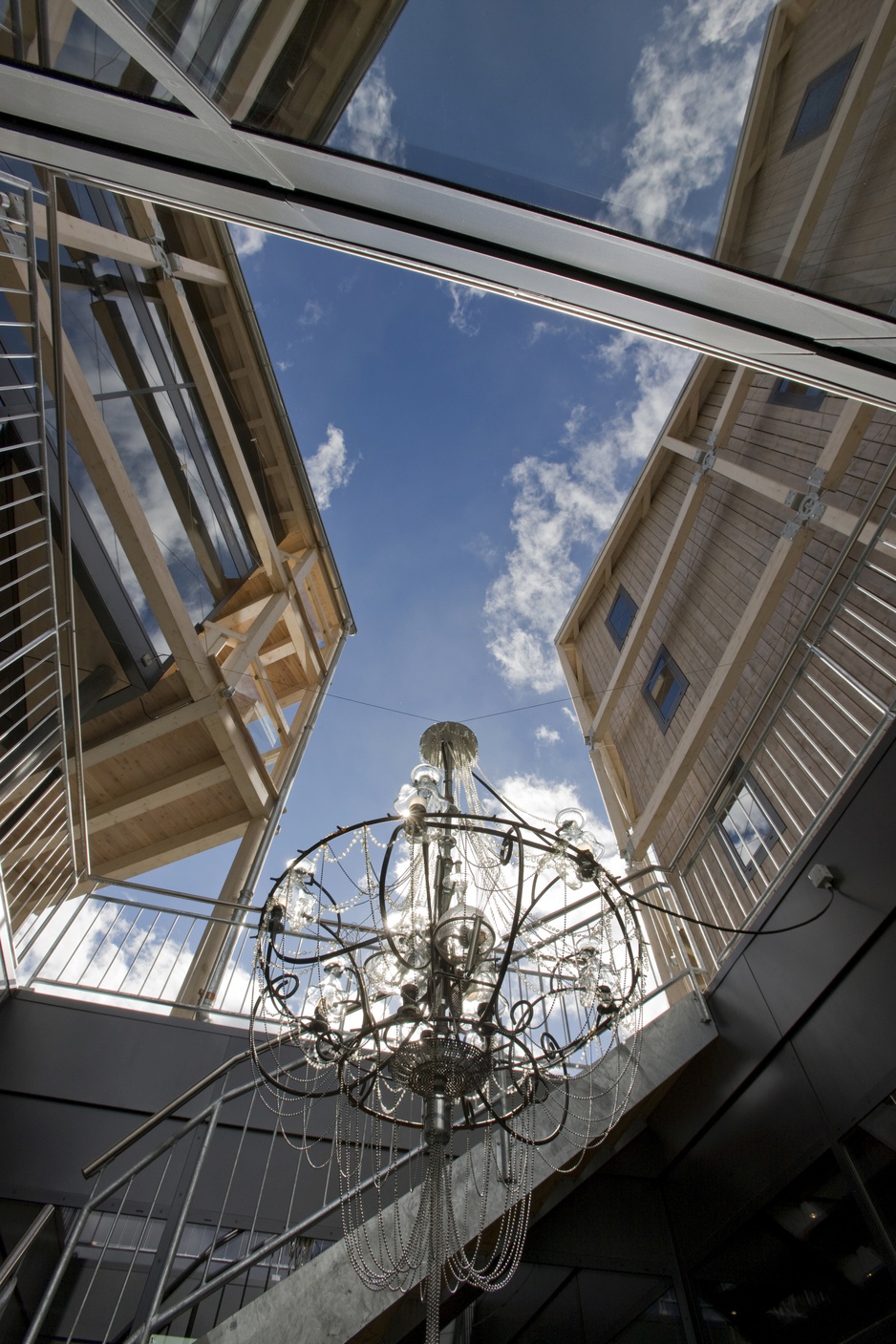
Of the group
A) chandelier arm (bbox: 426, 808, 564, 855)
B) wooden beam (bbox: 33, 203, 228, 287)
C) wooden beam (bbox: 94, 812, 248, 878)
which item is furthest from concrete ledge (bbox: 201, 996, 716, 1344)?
wooden beam (bbox: 33, 203, 228, 287)

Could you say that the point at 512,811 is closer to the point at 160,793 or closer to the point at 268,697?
the point at 160,793

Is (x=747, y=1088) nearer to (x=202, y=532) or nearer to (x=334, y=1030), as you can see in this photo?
(x=334, y=1030)

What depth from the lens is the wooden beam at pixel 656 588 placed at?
8.77m

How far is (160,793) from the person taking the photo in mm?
10031

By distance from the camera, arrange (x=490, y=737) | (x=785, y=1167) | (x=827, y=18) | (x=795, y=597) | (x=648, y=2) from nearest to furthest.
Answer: (x=648, y=2)
(x=827, y=18)
(x=785, y=1167)
(x=795, y=597)
(x=490, y=737)

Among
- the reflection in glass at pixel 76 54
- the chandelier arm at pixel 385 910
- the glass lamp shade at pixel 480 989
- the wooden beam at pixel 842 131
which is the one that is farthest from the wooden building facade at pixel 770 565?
the chandelier arm at pixel 385 910

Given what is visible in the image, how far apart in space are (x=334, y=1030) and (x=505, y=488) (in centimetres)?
1353

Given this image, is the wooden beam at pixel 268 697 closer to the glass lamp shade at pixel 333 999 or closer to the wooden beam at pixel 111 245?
the wooden beam at pixel 111 245

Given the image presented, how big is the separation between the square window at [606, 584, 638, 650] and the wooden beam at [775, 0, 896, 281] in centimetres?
632

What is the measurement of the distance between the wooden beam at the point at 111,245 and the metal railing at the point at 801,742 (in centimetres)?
719

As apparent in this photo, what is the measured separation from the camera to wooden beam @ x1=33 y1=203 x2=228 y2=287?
254 inches

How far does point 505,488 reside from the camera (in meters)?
15.3

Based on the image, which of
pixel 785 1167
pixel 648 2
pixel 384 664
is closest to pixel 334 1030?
pixel 785 1167

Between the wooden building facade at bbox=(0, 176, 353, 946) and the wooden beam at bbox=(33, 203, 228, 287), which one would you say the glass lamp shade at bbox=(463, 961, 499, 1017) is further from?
the wooden beam at bbox=(33, 203, 228, 287)
